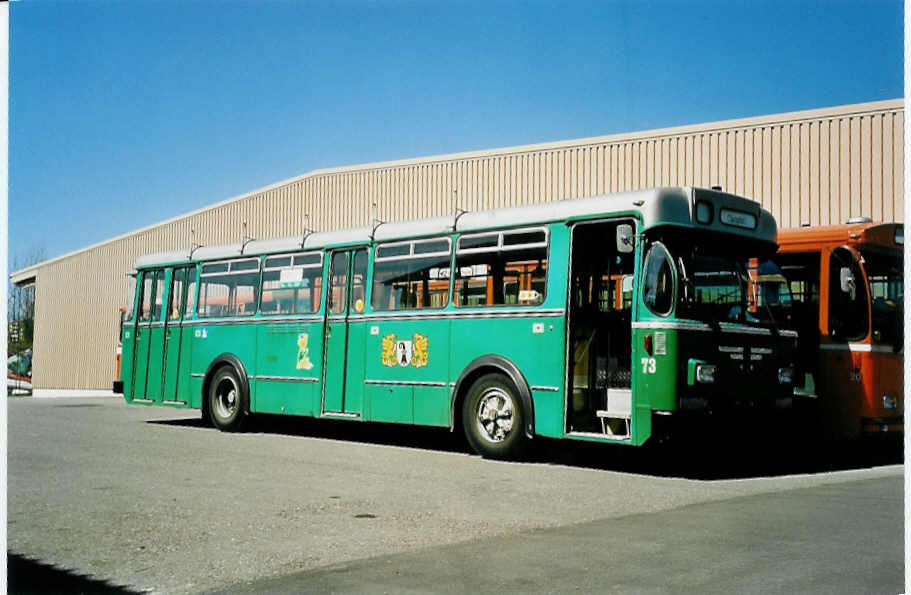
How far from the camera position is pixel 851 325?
11.0 metres

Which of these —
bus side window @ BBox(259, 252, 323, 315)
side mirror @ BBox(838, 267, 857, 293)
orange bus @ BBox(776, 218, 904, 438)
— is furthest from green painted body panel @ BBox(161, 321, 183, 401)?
side mirror @ BBox(838, 267, 857, 293)

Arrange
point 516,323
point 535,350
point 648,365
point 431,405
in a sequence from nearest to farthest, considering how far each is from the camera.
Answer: point 648,365 → point 535,350 → point 516,323 → point 431,405

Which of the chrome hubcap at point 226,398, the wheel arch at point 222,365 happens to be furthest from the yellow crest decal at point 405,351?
the chrome hubcap at point 226,398

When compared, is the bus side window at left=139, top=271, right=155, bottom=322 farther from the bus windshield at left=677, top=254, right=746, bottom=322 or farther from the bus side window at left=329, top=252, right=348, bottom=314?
the bus windshield at left=677, top=254, right=746, bottom=322

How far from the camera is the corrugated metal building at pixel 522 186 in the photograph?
916 cm

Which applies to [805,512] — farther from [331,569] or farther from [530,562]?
[331,569]

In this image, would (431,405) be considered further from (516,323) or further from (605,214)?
(605,214)

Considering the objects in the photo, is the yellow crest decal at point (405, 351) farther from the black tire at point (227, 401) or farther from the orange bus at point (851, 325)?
the orange bus at point (851, 325)

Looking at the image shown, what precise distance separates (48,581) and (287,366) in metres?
8.59

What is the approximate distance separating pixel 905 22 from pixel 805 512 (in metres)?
3.45

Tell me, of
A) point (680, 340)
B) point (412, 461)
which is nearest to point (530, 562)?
point (680, 340)

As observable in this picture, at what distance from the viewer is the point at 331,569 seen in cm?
561

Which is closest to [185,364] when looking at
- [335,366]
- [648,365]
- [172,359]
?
[172,359]

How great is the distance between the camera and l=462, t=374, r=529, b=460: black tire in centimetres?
1080
